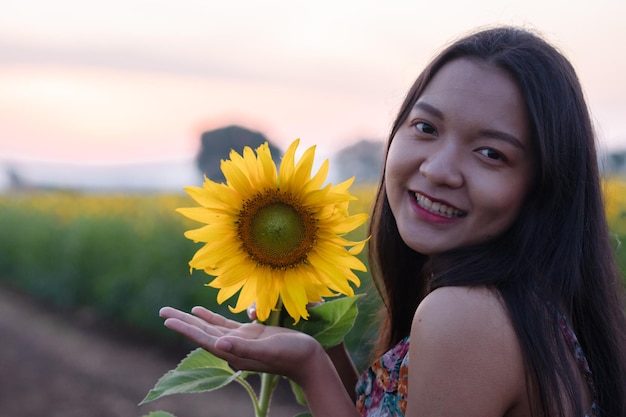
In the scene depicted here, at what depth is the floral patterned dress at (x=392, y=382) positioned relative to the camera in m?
1.46

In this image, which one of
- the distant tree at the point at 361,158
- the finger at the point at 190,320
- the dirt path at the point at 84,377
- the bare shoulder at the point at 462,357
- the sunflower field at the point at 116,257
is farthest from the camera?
the distant tree at the point at 361,158

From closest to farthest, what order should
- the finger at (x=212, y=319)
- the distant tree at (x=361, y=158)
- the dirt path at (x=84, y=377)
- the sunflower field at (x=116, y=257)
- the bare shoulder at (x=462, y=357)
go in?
the bare shoulder at (x=462, y=357), the finger at (x=212, y=319), the dirt path at (x=84, y=377), the sunflower field at (x=116, y=257), the distant tree at (x=361, y=158)

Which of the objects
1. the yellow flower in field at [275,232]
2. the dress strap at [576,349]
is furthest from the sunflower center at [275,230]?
the dress strap at [576,349]

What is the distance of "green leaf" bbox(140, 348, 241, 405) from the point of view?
132 cm

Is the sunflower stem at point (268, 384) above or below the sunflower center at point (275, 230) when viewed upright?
below

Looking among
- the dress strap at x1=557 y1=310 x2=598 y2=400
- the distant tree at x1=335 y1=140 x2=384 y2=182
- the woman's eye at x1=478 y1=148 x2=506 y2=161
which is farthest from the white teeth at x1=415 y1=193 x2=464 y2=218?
the distant tree at x1=335 y1=140 x2=384 y2=182

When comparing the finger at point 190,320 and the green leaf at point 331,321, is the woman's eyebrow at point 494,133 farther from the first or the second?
the finger at point 190,320

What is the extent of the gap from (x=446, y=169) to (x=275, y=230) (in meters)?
0.32

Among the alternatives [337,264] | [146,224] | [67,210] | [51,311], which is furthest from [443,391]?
[67,210]

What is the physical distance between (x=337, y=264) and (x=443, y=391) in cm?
30

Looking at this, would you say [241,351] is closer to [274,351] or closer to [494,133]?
[274,351]

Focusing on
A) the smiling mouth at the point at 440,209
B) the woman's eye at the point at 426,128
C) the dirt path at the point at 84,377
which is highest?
the woman's eye at the point at 426,128

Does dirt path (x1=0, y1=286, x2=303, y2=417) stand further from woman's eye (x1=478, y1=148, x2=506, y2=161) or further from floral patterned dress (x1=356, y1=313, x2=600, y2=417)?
woman's eye (x1=478, y1=148, x2=506, y2=161)

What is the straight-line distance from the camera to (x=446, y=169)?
139 cm
